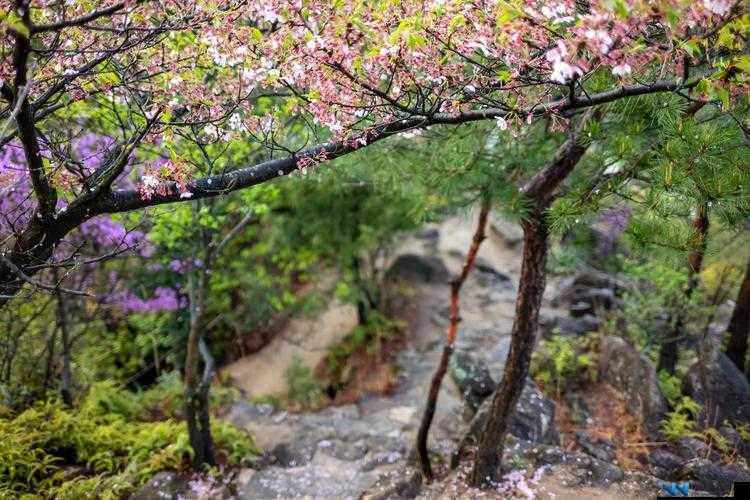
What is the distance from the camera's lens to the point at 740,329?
6.79m

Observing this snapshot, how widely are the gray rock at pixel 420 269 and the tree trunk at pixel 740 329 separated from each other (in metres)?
6.66

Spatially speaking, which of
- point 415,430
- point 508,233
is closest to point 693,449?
point 415,430

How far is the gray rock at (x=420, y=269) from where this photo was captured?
12.3m

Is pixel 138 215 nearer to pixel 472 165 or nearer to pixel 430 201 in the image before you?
pixel 430 201

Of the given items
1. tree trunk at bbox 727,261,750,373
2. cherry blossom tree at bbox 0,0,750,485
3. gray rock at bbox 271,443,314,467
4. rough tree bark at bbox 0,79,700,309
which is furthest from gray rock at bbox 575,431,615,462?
rough tree bark at bbox 0,79,700,309

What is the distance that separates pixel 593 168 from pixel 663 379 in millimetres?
3998

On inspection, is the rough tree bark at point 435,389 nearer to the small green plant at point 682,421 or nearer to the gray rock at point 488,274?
the small green plant at point 682,421

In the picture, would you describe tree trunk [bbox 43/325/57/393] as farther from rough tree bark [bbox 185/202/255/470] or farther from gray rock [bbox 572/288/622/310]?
gray rock [bbox 572/288/622/310]

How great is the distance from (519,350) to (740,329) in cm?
404

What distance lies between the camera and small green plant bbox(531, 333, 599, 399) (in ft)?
24.2

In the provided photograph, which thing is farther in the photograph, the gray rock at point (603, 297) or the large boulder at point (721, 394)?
the gray rock at point (603, 297)

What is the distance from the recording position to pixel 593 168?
4.50 meters

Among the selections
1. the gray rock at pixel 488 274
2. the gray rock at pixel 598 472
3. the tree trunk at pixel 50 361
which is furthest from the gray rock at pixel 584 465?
the gray rock at pixel 488 274

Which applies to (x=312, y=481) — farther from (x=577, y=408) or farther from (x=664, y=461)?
(x=664, y=461)
